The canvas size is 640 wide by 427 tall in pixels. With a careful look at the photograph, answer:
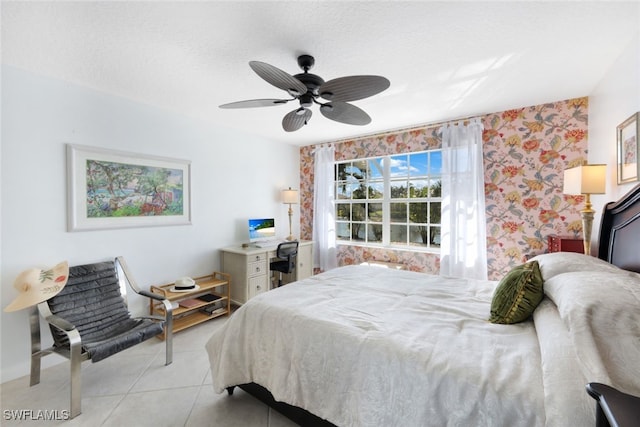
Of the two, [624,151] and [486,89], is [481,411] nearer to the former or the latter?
[624,151]

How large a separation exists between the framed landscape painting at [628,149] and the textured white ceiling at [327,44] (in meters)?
0.55

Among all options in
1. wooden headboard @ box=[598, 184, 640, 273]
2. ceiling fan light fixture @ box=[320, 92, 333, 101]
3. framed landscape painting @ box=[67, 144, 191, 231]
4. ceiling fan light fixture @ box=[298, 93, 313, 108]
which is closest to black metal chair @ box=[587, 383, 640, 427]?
wooden headboard @ box=[598, 184, 640, 273]

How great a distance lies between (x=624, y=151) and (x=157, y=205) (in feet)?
13.8

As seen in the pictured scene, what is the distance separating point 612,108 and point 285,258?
141 inches

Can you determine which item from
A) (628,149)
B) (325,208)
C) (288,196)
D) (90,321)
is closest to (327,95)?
(628,149)

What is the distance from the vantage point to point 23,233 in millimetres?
2271

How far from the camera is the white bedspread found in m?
1.03

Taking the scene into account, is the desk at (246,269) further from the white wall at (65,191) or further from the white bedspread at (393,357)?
the white bedspread at (393,357)

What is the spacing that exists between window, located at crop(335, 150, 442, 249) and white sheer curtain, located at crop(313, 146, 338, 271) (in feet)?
0.70

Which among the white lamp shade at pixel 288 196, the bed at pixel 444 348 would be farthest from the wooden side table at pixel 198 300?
the white lamp shade at pixel 288 196

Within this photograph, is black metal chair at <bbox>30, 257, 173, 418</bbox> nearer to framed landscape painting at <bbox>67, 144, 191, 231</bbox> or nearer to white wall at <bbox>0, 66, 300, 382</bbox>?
white wall at <bbox>0, 66, 300, 382</bbox>

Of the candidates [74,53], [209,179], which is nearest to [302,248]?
[209,179]

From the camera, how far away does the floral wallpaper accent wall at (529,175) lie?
294 cm

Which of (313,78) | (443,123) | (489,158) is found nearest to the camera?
(313,78)
